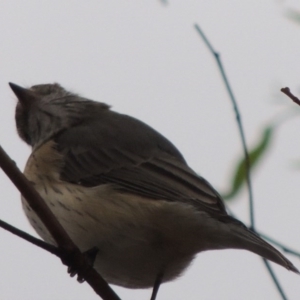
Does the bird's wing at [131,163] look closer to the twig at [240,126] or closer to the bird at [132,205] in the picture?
the bird at [132,205]

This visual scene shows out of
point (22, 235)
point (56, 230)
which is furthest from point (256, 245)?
point (22, 235)

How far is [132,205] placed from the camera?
4215mm

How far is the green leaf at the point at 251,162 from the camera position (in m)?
3.32

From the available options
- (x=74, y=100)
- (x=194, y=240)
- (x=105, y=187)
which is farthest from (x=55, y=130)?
(x=194, y=240)

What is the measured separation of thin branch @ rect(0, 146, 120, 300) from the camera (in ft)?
10.6

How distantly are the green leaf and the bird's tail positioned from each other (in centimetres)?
52

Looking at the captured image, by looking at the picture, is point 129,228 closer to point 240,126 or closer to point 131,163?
point 131,163

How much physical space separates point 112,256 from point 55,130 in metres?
1.60

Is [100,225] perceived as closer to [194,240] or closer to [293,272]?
[194,240]

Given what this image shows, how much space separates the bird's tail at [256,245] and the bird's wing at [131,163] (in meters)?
0.19

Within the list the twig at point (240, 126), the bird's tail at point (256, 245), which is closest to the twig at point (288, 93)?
the twig at point (240, 126)

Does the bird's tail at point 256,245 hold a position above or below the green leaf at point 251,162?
below

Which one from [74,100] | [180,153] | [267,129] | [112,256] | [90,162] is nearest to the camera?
[267,129]

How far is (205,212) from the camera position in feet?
13.3
